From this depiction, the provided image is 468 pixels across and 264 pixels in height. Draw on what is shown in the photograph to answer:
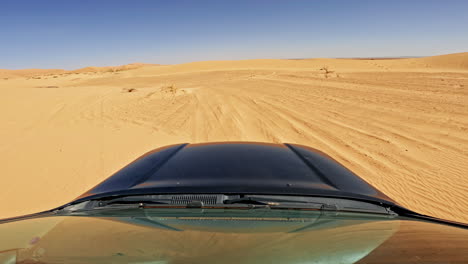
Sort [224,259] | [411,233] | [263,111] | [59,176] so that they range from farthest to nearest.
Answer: [263,111]
[59,176]
[411,233]
[224,259]

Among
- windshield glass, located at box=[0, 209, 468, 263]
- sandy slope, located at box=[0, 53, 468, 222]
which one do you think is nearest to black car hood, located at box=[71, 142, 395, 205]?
windshield glass, located at box=[0, 209, 468, 263]

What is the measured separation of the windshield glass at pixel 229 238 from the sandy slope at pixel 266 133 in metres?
3.37

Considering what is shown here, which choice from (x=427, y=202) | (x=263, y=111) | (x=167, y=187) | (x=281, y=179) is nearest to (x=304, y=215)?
(x=281, y=179)

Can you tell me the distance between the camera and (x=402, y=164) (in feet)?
19.7

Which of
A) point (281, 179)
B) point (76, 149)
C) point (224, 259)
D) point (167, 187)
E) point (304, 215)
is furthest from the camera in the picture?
point (76, 149)

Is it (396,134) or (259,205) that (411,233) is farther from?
(396,134)

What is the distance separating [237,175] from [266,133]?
19.8ft

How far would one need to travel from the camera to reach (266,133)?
326 inches

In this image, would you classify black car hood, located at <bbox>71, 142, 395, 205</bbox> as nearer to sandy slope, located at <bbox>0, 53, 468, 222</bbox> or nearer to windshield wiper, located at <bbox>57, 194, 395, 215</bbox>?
windshield wiper, located at <bbox>57, 194, 395, 215</bbox>

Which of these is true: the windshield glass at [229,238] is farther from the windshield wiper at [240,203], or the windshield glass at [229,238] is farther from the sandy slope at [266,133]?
the sandy slope at [266,133]

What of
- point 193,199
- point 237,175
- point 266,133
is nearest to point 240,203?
point 193,199

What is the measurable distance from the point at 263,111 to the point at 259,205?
9335 millimetres

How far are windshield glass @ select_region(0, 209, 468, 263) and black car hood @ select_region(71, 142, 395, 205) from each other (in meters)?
0.23

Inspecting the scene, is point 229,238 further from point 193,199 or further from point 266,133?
point 266,133
